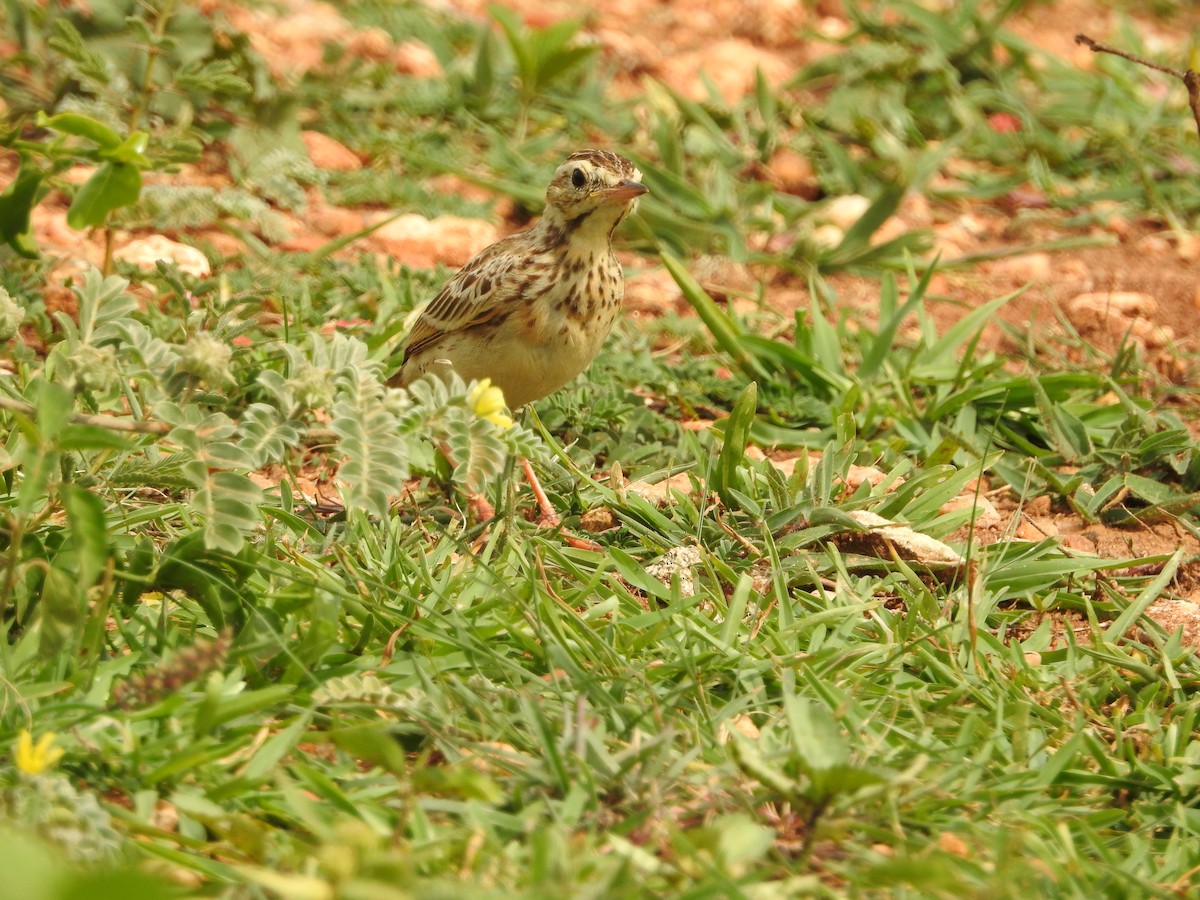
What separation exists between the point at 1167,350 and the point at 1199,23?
549 cm

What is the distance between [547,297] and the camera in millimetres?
4719

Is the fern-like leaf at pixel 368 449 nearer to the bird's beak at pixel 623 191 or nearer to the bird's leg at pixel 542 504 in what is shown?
the bird's leg at pixel 542 504

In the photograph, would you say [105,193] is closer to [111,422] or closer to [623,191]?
[111,422]

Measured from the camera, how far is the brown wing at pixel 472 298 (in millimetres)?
4785

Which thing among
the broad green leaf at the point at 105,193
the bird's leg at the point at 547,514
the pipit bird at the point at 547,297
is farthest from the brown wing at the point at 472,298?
the broad green leaf at the point at 105,193

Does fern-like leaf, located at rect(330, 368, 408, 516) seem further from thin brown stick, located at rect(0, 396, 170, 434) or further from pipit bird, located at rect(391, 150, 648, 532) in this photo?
pipit bird, located at rect(391, 150, 648, 532)

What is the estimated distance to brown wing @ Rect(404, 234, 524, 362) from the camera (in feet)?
15.7

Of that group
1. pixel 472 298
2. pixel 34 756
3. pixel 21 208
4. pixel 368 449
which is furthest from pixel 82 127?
pixel 34 756

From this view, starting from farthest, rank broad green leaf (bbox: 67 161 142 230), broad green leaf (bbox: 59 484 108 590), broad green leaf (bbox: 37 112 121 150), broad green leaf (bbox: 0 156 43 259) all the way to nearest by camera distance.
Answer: broad green leaf (bbox: 0 156 43 259)
broad green leaf (bbox: 67 161 142 230)
broad green leaf (bbox: 37 112 121 150)
broad green leaf (bbox: 59 484 108 590)

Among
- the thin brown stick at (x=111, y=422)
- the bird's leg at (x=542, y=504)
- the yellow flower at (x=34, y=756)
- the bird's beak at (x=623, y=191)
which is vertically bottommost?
the bird's leg at (x=542, y=504)

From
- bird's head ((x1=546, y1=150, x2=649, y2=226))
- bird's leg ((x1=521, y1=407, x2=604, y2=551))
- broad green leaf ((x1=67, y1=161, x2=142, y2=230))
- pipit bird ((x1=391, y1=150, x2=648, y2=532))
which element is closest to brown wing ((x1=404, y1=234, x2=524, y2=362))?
pipit bird ((x1=391, y1=150, x2=648, y2=532))

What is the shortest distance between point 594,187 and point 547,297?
0.44m

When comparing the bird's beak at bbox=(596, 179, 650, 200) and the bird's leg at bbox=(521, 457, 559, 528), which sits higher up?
the bird's beak at bbox=(596, 179, 650, 200)

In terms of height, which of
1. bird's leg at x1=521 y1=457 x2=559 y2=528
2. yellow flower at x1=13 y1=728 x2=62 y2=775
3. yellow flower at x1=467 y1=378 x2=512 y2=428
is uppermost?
yellow flower at x1=467 y1=378 x2=512 y2=428
